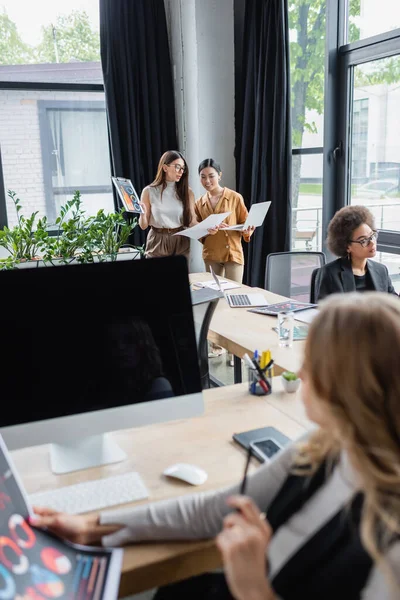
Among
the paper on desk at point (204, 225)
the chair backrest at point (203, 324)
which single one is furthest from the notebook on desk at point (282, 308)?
the paper on desk at point (204, 225)

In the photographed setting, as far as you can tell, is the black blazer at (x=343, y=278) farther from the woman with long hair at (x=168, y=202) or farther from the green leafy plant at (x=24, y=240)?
the green leafy plant at (x=24, y=240)

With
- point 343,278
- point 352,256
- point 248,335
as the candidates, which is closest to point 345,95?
point 352,256

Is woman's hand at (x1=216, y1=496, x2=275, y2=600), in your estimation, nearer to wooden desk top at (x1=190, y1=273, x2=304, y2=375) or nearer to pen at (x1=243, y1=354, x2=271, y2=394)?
pen at (x1=243, y1=354, x2=271, y2=394)

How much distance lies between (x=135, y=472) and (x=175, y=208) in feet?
9.77

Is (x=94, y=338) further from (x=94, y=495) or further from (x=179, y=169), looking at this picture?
(x=179, y=169)

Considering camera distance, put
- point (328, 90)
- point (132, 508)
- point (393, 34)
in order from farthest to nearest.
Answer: point (328, 90), point (393, 34), point (132, 508)

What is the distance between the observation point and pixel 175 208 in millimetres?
3992

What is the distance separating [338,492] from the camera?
86 centimetres

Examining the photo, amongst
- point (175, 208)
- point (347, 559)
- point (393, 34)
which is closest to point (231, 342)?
point (347, 559)

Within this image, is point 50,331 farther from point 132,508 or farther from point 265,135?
point 265,135

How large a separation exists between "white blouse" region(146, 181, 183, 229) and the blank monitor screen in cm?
279

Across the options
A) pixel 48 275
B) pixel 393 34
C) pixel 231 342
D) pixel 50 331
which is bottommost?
pixel 231 342

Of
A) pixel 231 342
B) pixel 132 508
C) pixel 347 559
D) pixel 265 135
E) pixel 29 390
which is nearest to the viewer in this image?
pixel 347 559

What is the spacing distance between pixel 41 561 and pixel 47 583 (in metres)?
0.05
